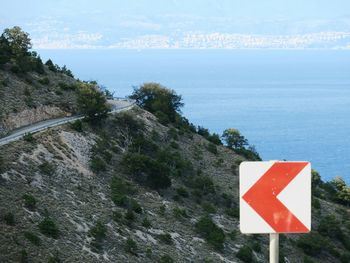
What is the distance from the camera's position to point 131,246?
107ft

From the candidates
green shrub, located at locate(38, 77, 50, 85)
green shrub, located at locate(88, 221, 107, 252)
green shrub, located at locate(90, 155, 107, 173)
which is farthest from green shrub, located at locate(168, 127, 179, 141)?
green shrub, located at locate(88, 221, 107, 252)

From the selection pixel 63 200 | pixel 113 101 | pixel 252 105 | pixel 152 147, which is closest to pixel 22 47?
pixel 113 101

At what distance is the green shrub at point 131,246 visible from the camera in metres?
32.1


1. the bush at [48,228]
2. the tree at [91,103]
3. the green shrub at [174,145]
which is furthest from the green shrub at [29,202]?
the green shrub at [174,145]

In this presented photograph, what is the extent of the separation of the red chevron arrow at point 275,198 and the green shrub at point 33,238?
23.0 meters

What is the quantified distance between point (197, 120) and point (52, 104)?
92.2 m

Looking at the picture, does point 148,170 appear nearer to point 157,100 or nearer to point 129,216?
point 129,216

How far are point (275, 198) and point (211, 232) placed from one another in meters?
32.2

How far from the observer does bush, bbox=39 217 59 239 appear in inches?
1170

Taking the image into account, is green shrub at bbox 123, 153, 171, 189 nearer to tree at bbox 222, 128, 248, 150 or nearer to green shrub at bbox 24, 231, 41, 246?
green shrub at bbox 24, 231, 41, 246

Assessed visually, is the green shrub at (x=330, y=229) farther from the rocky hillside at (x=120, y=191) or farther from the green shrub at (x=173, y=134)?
the green shrub at (x=173, y=134)

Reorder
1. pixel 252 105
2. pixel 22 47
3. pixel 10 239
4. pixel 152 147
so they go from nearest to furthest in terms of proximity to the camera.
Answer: pixel 10 239 < pixel 152 147 < pixel 22 47 < pixel 252 105

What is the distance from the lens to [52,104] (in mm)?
51562

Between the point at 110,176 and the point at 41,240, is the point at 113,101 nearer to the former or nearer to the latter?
the point at 110,176
